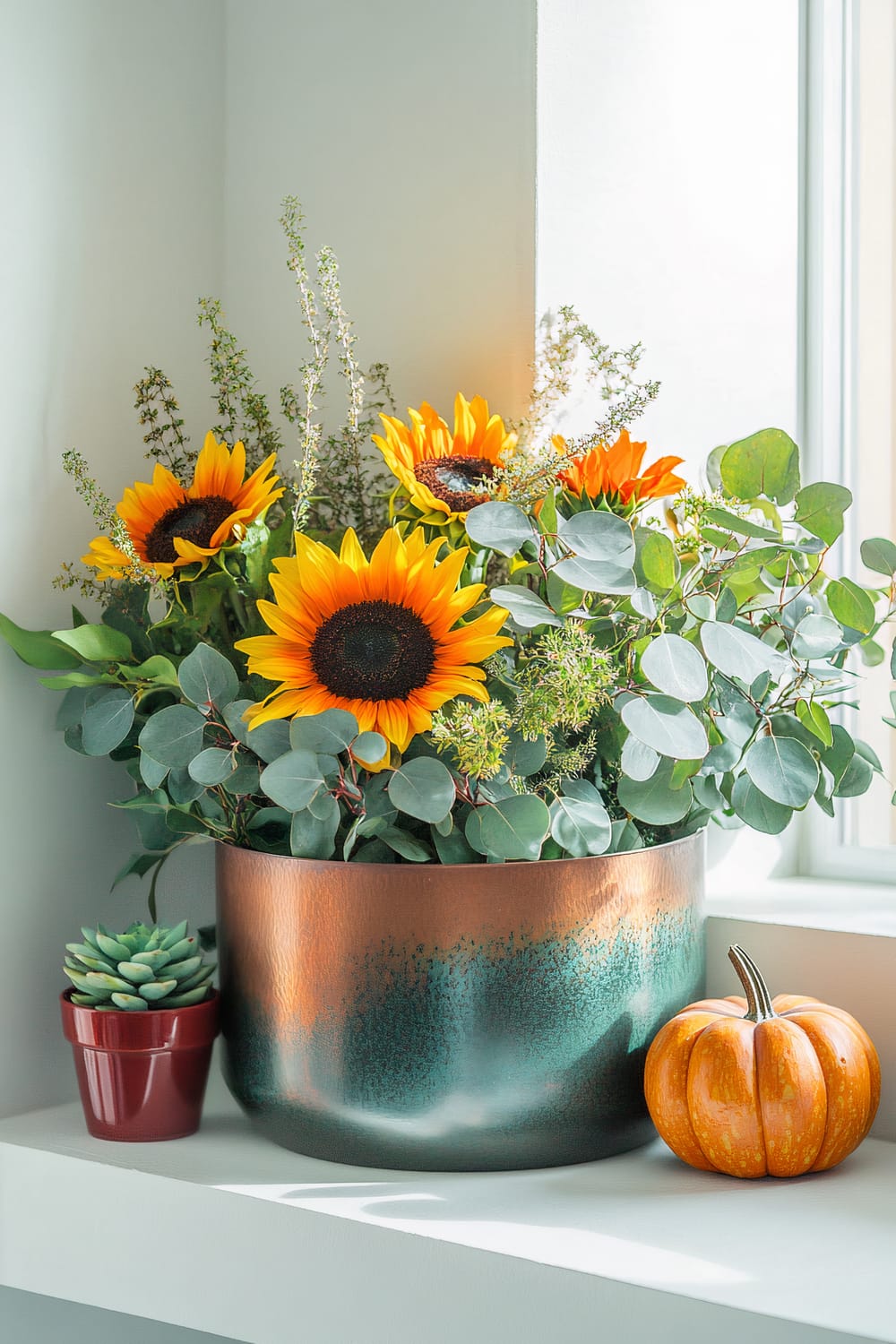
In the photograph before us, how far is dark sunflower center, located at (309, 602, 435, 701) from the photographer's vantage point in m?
0.71

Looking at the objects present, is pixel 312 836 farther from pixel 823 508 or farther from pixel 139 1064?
pixel 823 508

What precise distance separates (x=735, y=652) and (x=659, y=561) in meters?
0.07

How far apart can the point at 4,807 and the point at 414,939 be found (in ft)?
1.11

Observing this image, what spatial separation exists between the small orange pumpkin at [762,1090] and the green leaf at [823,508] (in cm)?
31

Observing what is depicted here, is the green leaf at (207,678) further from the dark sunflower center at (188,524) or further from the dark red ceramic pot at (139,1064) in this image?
the dark red ceramic pot at (139,1064)

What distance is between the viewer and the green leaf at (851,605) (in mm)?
797

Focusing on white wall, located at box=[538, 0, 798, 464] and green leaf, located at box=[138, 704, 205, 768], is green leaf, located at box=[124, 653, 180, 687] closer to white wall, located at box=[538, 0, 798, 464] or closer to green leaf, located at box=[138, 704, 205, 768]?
green leaf, located at box=[138, 704, 205, 768]

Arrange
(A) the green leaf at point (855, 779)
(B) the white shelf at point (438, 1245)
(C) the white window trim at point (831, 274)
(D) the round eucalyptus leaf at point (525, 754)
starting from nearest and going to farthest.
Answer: (B) the white shelf at point (438, 1245) → (D) the round eucalyptus leaf at point (525, 754) → (A) the green leaf at point (855, 779) → (C) the white window trim at point (831, 274)

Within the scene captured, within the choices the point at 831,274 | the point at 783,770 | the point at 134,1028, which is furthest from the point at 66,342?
the point at 831,274

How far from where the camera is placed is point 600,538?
0.73 meters

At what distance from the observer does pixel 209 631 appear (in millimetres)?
905

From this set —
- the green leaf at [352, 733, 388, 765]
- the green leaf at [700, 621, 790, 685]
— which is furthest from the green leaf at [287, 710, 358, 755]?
the green leaf at [700, 621, 790, 685]

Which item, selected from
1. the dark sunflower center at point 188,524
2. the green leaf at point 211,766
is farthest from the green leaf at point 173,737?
the dark sunflower center at point 188,524

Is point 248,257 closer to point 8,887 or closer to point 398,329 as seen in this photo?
point 398,329
